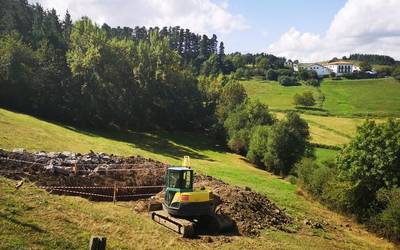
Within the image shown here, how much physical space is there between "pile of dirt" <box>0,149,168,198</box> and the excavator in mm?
6232

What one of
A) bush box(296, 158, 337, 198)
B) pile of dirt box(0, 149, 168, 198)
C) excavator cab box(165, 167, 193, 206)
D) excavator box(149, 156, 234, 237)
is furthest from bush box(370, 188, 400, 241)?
excavator cab box(165, 167, 193, 206)

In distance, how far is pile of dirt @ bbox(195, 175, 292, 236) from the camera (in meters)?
23.6

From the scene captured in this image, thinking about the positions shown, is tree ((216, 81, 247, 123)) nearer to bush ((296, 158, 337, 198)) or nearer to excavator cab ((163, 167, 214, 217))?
bush ((296, 158, 337, 198))

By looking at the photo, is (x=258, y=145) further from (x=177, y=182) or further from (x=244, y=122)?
(x=177, y=182)

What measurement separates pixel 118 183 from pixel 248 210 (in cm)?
839

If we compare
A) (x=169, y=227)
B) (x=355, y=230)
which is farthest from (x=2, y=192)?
(x=355, y=230)

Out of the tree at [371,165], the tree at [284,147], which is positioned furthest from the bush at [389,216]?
the tree at [284,147]

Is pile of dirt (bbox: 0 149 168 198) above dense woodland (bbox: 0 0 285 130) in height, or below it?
below

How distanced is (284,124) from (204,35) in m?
131

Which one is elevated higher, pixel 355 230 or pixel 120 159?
pixel 120 159

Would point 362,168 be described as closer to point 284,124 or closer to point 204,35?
point 284,124

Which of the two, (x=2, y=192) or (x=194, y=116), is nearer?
(x=2, y=192)

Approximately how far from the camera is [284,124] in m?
60.7

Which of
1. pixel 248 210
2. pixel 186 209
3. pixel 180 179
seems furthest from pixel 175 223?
pixel 248 210
